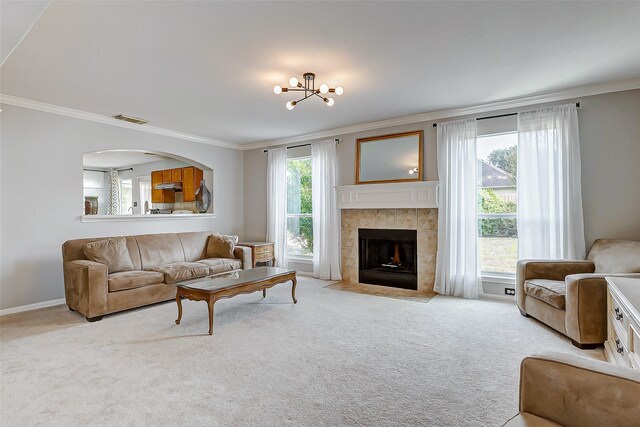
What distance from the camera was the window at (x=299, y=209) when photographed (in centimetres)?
629

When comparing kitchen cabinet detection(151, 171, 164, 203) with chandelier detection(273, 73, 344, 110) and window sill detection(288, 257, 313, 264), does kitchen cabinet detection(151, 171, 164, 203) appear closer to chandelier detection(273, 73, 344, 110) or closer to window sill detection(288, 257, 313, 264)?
window sill detection(288, 257, 313, 264)

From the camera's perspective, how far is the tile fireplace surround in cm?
495

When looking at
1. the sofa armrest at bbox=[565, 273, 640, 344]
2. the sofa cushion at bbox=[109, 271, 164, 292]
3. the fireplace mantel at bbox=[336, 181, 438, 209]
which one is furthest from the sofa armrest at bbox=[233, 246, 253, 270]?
the sofa armrest at bbox=[565, 273, 640, 344]

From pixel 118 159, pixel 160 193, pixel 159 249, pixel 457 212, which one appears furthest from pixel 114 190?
pixel 457 212

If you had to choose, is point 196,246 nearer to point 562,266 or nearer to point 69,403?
point 69,403

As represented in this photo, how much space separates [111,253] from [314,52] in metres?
3.45

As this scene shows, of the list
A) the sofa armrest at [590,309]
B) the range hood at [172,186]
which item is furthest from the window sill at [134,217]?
the sofa armrest at [590,309]

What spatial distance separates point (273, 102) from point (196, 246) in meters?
2.71

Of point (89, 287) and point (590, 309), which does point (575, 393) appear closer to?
point (590, 309)

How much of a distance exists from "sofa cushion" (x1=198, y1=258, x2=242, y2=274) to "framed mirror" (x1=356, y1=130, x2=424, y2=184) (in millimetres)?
2372

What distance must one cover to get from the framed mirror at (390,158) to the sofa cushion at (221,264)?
7.78ft

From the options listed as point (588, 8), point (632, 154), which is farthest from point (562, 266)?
point (588, 8)

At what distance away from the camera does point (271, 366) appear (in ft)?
8.42

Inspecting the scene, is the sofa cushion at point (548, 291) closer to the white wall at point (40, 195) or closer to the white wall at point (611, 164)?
the white wall at point (611, 164)
